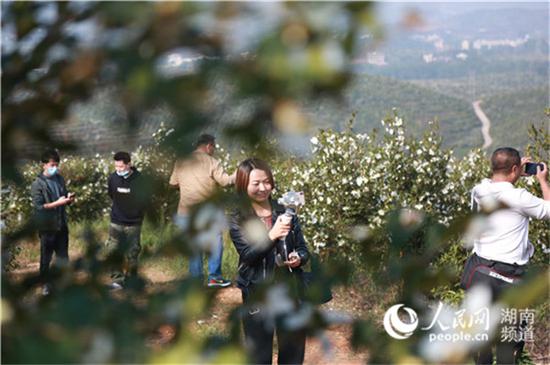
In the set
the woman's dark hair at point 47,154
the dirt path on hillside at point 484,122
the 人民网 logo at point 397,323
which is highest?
the woman's dark hair at point 47,154

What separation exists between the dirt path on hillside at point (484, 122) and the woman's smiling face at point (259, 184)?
42.5 metres

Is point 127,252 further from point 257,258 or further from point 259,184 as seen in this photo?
point 259,184

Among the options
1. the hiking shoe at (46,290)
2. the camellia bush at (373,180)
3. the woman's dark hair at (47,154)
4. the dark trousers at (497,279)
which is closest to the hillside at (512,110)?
the camellia bush at (373,180)

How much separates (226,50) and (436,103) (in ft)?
189

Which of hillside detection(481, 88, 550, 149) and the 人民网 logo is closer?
the 人民网 logo

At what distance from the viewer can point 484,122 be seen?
176ft

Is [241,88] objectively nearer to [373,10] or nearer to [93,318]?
[373,10]

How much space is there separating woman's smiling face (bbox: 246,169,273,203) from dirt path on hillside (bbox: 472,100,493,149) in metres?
42.5

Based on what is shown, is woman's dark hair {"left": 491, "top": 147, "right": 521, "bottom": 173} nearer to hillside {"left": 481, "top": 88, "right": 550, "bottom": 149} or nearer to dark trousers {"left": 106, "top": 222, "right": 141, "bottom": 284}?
dark trousers {"left": 106, "top": 222, "right": 141, "bottom": 284}

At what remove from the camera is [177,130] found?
0.89 m

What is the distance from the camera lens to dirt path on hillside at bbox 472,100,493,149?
47194 millimetres

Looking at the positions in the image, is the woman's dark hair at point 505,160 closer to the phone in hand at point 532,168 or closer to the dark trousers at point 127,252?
the phone in hand at point 532,168

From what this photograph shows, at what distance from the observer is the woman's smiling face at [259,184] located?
4.62 metres

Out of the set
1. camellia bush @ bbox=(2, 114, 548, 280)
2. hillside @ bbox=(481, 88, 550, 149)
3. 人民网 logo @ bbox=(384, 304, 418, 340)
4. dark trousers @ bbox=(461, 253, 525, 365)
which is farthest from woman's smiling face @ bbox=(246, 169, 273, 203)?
hillside @ bbox=(481, 88, 550, 149)
